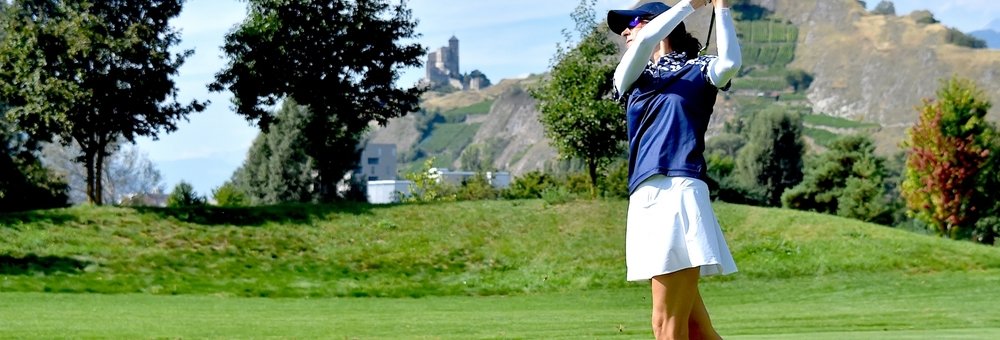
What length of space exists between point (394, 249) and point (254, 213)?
5.40 metres

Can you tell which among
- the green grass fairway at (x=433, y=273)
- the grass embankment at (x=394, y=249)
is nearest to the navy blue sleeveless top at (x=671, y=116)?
the green grass fairway at (x=433, y=273)

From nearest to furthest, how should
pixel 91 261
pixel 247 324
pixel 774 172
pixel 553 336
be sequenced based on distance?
pixel 553 336 → pixel 247 324 → pixel 91 261 → pixel 774 172

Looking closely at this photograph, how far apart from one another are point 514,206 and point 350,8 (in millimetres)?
11262

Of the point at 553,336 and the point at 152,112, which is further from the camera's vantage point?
the point at 152,112

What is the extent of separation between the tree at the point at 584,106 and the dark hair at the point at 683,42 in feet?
106

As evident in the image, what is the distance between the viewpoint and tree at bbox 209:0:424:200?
133ft

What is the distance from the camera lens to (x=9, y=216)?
31.0 m

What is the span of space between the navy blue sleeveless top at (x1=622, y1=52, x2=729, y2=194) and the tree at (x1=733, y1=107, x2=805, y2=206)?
84552mm

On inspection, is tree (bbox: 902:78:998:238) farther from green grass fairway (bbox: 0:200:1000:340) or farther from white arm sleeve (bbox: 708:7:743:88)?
white arm sleeve (bbox: 708:7:743:88)

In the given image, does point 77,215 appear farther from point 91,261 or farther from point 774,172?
point 774,172

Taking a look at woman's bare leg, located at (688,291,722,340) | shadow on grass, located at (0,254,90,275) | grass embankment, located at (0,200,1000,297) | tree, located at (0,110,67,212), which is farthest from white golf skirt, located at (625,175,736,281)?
tree, located at (0,110,67,212)

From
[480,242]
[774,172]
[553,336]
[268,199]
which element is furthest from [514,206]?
[774,172]

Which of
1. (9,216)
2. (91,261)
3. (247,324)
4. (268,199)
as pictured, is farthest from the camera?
(268,199)

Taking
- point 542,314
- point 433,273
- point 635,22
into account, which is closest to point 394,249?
point 433,273
